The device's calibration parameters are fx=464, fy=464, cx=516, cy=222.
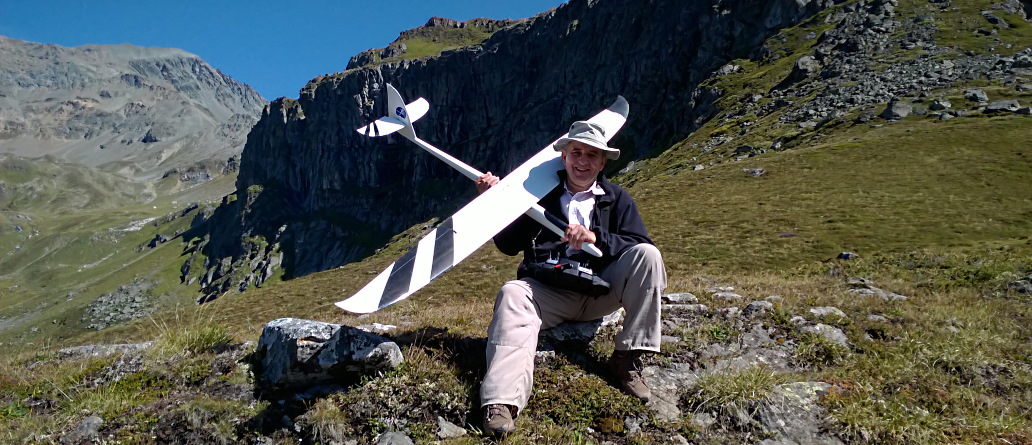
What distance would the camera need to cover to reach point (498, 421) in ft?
14.9

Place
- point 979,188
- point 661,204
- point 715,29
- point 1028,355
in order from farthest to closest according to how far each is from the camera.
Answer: point 715,29
point 661,204
point 979,188
point 1028,355

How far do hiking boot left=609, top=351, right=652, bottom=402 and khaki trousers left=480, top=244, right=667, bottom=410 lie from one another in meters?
0.11

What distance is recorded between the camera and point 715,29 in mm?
129500

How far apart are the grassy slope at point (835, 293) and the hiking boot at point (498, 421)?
0.64ft

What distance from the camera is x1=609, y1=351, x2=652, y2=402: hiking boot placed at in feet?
17.5

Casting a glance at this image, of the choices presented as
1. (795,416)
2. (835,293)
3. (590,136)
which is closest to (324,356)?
(590,136)

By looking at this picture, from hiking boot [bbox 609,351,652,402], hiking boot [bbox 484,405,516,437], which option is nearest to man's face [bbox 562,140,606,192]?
hiking boot [bbox 609,351,652,402]

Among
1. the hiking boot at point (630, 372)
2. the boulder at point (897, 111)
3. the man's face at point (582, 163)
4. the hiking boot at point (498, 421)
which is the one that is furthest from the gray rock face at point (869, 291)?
the boulder at point (897, 111)

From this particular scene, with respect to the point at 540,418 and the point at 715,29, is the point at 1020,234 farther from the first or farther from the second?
the point at 715,29

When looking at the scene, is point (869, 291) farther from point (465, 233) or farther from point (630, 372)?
point (465, 233)

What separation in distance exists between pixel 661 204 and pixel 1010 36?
2663 inches

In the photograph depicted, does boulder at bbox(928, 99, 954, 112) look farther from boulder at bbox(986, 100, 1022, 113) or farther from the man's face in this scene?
the man's face

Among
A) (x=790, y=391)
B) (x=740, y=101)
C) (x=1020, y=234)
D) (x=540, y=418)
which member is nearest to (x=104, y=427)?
(x=540, y=418)

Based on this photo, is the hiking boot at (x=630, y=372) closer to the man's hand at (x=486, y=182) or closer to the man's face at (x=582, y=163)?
the man's face at (x=582, y=163)
